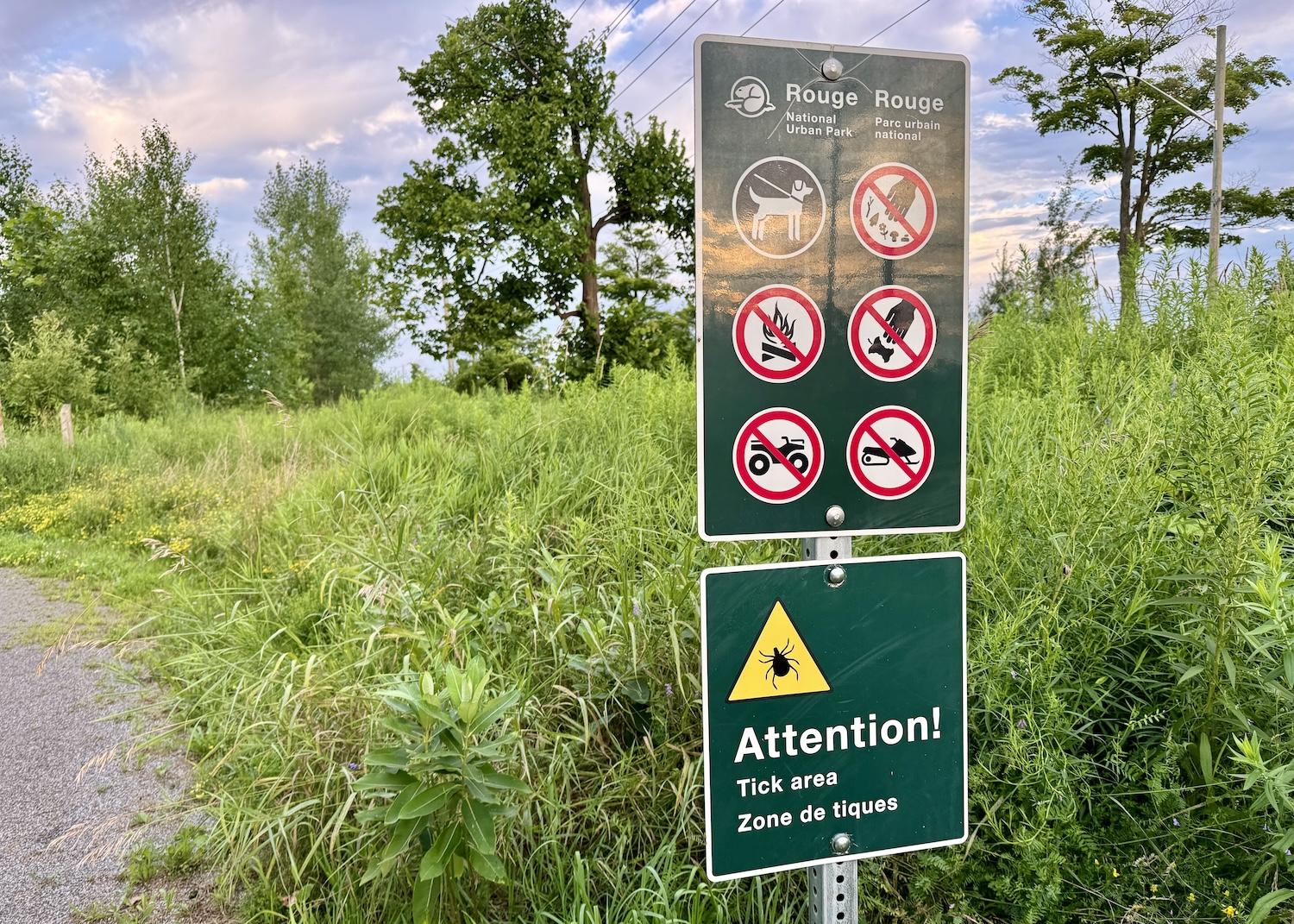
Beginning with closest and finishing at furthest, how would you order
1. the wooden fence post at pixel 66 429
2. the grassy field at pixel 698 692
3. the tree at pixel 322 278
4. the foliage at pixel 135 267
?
the grassy field at pixel 698 692
the wooden fence post at pixel 66 429
the foliage at pixel 135 267
the tree at pixel 322 278

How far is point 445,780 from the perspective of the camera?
2.14 metres

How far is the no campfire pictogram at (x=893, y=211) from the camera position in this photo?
165 cm

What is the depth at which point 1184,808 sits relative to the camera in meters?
2.26

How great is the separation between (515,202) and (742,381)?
725 inches

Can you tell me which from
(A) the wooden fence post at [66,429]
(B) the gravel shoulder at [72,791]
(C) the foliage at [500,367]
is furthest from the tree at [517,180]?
(B) the gravel shoulder at [72,791]

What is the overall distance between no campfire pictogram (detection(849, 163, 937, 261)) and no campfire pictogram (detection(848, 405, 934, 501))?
13.0 inches

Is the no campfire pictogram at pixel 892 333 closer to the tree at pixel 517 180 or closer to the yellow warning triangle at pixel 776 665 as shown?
the yellow warning triangle at pixel 776 665

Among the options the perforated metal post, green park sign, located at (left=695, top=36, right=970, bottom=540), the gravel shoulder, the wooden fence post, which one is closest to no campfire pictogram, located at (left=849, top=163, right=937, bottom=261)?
green park sign, located at (left=695, top=36, right=970, bottom=540)

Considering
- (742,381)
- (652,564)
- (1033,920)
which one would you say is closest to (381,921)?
(652,564)

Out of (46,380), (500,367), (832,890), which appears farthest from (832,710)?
(46,380)

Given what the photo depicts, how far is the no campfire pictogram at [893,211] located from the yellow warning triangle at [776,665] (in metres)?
0.76

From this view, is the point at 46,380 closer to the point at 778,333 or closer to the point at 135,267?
the point at 135,267

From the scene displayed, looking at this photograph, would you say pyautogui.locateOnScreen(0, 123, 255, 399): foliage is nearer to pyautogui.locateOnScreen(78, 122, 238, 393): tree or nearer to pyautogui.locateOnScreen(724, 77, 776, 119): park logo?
pyautogui.locateOnScreen(78, 122, 238, 393): tree

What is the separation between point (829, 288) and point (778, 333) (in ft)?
0.48
